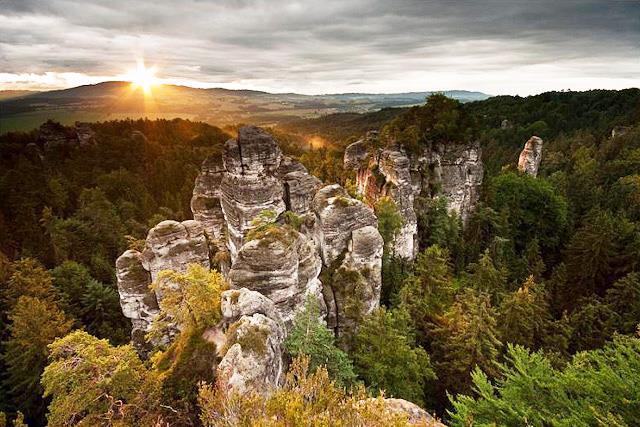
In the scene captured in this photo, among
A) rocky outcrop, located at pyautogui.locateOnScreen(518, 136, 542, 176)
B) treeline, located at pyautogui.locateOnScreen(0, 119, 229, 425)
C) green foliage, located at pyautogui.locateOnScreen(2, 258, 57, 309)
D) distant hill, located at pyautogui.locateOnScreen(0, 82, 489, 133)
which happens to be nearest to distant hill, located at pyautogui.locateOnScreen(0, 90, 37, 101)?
distant hill, located at pyautogui.locateOnScreen(0, 82, 489, 133)

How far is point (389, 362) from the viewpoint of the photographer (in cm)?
2347

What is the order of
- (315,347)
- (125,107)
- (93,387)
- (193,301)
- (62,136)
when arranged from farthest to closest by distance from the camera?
(125,107) → (62,136) → (315,347) → (193,301) → (93,387)

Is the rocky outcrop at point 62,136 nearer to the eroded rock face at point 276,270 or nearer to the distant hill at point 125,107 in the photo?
the distant hill at point 125,107

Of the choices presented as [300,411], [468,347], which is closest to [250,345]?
[300,411]

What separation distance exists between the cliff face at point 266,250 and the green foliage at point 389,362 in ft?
10.3

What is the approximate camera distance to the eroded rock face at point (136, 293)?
98.4 feet

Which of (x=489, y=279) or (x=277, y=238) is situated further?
(x=489, y=279)

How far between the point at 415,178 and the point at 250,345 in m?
34.0

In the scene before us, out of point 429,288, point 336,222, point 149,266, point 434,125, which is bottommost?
point 429,288

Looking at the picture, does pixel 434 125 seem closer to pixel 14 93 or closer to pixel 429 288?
pixel 429 288

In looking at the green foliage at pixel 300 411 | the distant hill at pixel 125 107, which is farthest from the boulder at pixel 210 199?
the distant hill at pixel 125 107

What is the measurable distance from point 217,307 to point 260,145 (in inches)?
693

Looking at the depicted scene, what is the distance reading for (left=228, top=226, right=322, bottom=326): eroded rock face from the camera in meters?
21.9

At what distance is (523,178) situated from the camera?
52.9m
